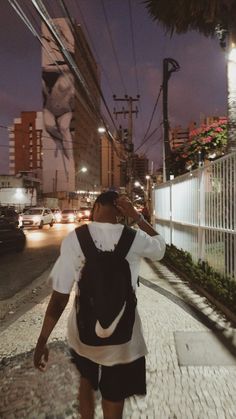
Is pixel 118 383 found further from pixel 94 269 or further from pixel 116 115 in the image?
pixel 116 115

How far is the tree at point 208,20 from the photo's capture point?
10.1 m

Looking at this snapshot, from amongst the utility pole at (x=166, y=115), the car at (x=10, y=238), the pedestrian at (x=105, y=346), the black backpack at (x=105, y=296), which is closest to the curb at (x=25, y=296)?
the pedestrian at (x=105, y=346)

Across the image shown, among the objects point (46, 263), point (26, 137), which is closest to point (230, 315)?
point (46, 263)

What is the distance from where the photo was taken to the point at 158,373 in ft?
14.8

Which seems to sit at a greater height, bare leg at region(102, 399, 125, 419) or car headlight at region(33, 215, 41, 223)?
car headlight at region(33, 215, 41, 223)

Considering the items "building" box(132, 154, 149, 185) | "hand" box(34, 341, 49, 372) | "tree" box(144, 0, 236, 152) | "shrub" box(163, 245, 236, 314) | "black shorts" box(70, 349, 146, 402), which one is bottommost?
"shrub" box(163, 245, 236, 314)

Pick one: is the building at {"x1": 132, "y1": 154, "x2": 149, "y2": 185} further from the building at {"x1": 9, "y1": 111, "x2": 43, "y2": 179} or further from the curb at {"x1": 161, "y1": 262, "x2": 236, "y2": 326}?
the curb at {"x1": 161, "y1": 262, "x2": 236, "y2": 326}

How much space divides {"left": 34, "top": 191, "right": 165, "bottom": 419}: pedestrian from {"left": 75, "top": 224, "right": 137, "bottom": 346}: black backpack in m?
0.04

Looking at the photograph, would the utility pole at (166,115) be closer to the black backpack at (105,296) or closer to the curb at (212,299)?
the curb at (212,299)

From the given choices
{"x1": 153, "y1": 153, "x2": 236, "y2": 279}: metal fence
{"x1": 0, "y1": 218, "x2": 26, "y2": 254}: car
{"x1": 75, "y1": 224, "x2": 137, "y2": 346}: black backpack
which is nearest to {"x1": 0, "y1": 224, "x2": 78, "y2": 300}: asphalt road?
{"x1": 0, "y1": 218, "x2": 26, "y2": 254}: car

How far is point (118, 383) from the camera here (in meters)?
2.66

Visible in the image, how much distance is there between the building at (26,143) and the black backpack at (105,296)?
149m

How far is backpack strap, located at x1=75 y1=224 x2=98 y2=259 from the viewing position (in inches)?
103

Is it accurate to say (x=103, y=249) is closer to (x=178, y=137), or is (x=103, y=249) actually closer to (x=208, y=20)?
(x=208, y=20)
